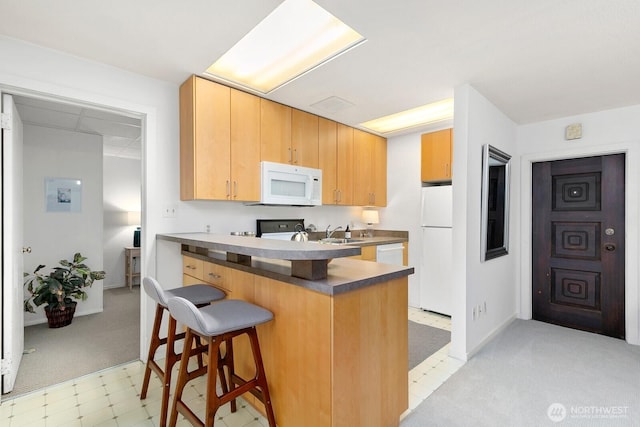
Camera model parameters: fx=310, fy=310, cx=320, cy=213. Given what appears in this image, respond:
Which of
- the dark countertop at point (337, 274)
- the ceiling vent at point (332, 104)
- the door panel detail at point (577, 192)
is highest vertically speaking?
the ceiling vent at point (332, 104)

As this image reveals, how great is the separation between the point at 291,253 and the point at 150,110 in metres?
2.04

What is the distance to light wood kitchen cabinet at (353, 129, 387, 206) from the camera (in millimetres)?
3920

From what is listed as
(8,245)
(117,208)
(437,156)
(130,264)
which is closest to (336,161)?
(437,156)

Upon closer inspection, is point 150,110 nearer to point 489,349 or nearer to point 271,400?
point 271,400

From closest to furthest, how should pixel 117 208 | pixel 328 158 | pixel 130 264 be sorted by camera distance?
pixel 328 158 → pixel 130 264 → pixel 117 208

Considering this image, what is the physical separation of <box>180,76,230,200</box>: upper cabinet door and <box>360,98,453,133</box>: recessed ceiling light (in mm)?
1845

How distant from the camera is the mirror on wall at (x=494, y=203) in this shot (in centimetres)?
279

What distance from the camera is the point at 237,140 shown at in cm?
271

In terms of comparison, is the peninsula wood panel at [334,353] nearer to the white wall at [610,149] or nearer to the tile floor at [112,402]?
the tile floor at [112,402]

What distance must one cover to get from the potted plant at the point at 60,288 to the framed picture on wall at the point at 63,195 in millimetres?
573

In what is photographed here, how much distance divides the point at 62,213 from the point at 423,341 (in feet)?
13.8

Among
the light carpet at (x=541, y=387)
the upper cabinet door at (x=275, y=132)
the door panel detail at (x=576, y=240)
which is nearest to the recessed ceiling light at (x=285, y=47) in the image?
the upper cabinet door at (x=275, y=132)

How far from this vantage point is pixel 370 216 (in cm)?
433

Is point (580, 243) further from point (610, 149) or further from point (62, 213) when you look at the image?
point (62, 213)
